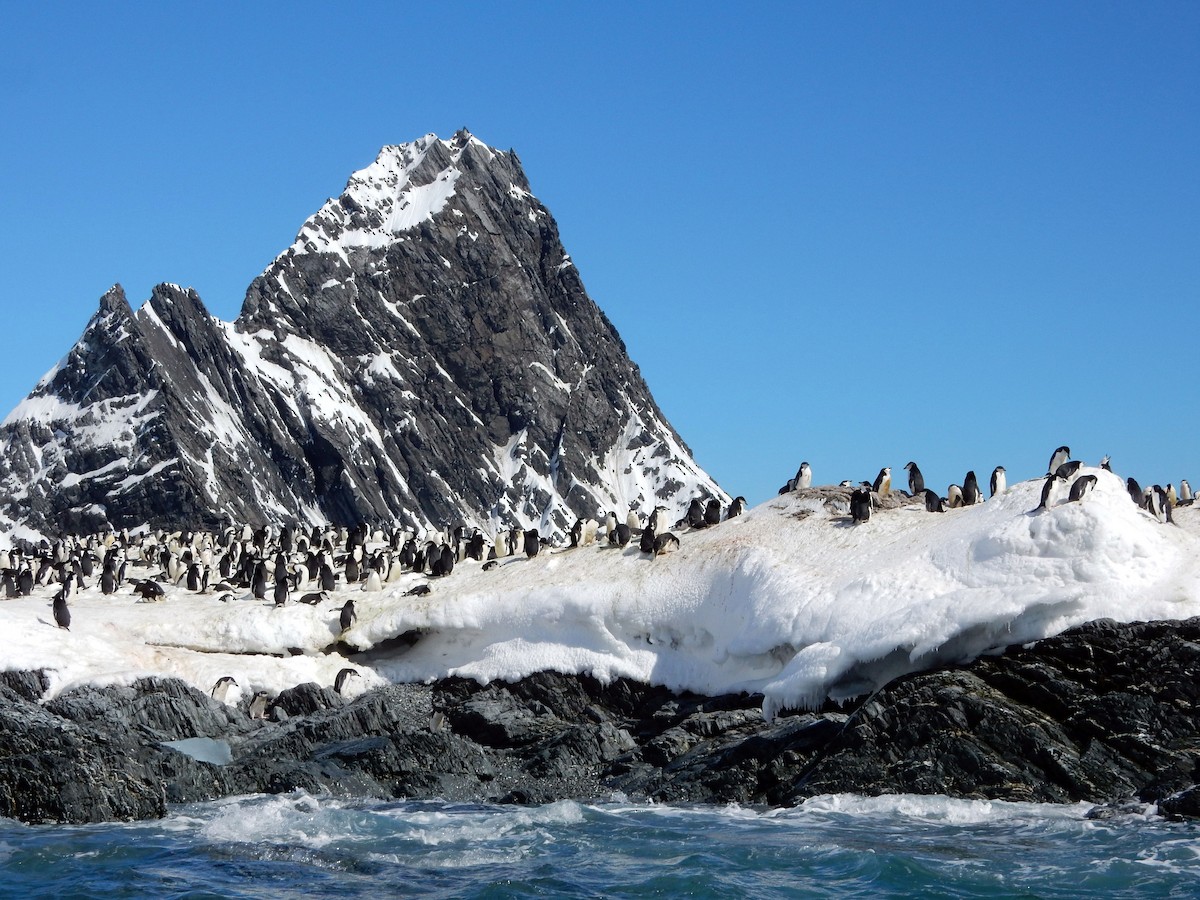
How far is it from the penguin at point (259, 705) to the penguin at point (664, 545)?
9.07 metres

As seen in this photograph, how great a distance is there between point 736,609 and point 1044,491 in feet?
21.4

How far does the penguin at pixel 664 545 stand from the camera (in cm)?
3150

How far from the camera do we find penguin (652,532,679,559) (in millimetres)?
31500

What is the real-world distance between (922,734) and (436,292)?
513 ft

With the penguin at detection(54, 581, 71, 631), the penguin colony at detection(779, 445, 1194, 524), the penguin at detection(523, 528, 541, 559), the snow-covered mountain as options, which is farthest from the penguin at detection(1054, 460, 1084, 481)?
the snow-covered mountain

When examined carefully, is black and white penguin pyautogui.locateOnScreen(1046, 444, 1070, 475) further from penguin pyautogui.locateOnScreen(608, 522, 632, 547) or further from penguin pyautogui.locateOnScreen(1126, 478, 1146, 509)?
penguin pyautogui.locateOnScreen(608, 522, 632, 547)

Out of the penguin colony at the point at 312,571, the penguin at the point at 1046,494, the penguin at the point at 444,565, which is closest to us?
the penguin at the point at 1046,494

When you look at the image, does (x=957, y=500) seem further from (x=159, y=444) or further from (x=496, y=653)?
(x=159, y=444)

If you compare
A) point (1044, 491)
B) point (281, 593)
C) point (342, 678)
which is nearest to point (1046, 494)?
point (1044, 491)

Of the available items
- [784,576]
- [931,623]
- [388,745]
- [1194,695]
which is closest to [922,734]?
[931,623]

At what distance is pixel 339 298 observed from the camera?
163500 millimetres

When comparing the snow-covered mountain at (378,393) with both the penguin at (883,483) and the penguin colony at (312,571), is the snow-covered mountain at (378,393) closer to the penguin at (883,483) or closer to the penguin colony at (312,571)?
the penguin colony at (312,571)

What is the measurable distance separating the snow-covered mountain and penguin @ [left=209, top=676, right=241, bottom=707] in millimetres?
84872

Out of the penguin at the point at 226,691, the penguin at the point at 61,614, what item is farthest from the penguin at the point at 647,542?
the penguin at the point at 61,614
